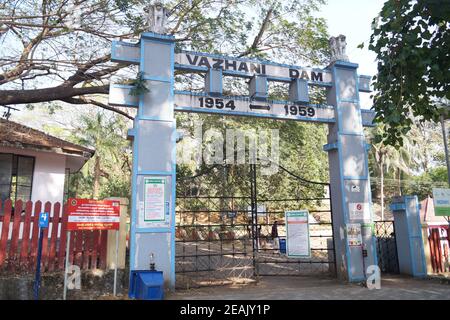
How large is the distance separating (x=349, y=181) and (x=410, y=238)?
8.01 feet

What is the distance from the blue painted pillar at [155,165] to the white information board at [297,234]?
10.3ft

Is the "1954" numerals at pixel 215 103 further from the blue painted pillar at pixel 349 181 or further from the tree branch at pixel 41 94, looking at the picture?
the tree branch at pixel 41 94

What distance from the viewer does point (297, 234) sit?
9078 millimetres

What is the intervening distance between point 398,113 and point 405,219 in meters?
4.81

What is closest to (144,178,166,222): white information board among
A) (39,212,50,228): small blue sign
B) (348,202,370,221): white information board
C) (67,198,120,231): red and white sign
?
(67,198,120,231): red and white sign

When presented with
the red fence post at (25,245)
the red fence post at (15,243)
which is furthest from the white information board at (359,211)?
the red fence post at (15,243)

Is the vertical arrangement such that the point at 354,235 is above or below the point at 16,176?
below

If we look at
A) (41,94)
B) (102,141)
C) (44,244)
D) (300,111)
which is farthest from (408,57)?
(102,141)

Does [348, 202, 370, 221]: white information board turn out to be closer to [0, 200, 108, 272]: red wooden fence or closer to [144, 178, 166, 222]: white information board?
[144, 178, 166, 222]: white information board

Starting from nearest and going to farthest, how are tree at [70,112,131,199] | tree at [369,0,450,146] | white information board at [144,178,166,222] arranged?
tree at [369,0,450,146] → white information board at [144,178,166,222] → tree at [70,112,131,199]

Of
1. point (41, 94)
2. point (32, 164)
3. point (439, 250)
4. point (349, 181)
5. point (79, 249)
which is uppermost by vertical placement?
point (41, 94)

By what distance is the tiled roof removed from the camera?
1008 cm

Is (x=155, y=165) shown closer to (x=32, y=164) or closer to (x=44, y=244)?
(x=44, y=244)

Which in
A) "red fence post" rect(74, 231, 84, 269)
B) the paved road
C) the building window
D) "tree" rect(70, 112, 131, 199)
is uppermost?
"tree" rect(70, 112, 131, 199)
